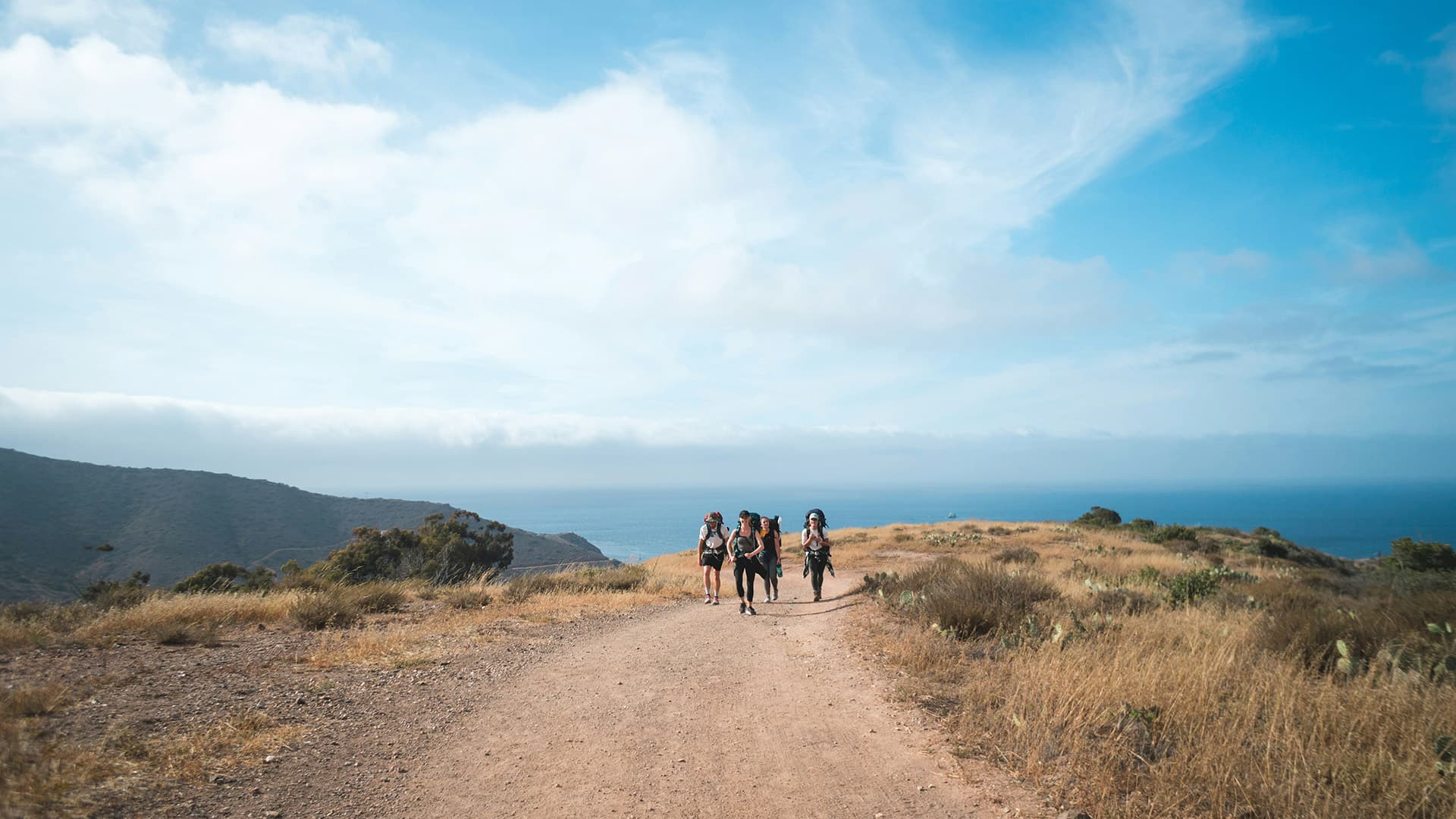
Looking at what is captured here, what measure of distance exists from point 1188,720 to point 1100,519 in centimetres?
3925

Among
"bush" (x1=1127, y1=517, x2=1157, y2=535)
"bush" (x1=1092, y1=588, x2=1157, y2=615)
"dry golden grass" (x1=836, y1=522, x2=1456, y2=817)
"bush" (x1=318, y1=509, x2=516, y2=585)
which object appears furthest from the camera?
"bush" (x1=1127, y1=517, x2=1157, y2=535)

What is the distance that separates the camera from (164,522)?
63.6 metres

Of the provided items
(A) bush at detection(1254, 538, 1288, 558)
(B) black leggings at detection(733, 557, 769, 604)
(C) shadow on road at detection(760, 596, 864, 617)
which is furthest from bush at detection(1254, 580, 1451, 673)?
(A) bush at detection(1254, 538, 1288, 558)

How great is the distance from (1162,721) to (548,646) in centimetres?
776

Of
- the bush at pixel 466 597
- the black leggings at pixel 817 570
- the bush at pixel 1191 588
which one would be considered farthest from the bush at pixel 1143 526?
the bush at pixel 466 597

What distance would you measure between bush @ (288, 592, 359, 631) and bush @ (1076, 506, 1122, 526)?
3894cm

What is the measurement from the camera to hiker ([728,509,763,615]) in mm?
12969

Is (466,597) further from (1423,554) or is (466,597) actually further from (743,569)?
(1423,554)

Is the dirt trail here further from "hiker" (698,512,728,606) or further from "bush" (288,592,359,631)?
"hiker" (698,512,728,606)

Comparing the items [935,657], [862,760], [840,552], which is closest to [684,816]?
[862,760]

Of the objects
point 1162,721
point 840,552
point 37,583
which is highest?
point 1162,721

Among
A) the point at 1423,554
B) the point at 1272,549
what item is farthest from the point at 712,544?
the point at 1272,549

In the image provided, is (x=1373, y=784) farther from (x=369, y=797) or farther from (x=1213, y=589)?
(x=1213, y=589)

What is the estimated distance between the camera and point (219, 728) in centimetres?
556
